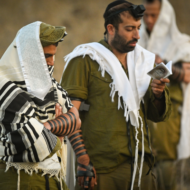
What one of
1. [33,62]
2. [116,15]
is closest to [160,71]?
[116,15]

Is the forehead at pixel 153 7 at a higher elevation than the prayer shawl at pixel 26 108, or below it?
higher

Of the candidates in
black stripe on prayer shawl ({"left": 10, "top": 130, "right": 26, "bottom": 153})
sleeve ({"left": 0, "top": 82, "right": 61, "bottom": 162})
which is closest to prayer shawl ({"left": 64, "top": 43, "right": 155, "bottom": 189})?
sleeve ({"left": 0, "top": 82, "right": 61, "bottom": 162})

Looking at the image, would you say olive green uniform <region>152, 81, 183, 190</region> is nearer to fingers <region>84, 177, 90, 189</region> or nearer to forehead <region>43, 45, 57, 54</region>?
fingers <region>84, 177, 90, 189</region>

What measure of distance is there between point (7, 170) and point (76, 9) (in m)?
5.30

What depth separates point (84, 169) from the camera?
10.7ft

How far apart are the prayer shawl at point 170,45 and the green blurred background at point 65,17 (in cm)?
195

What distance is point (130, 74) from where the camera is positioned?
357 cm

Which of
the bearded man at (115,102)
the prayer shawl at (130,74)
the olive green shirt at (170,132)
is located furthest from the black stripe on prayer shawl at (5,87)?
the olive green shirt at (170,132)

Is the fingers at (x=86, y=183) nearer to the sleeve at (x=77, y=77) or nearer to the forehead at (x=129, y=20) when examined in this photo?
the sleeve at (x=77, y=77)

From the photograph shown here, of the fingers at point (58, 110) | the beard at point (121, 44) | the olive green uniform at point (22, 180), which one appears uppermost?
the beard at point (121, 44)

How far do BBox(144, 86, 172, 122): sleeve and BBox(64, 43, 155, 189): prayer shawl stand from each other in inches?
4.2

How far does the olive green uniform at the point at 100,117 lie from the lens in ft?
10.9

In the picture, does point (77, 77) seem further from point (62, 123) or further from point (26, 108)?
point (26, 108)

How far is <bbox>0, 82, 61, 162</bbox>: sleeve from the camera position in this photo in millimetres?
2422
